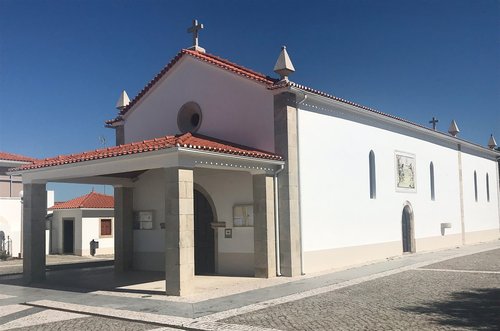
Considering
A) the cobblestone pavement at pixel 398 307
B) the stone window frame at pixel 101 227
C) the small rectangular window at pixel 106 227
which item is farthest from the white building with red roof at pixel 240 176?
the small rectangular window at pixel 106 227

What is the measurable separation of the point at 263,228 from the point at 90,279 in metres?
5.83

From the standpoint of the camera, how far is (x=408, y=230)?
21969 mm

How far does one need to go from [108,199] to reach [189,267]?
20.4 meters

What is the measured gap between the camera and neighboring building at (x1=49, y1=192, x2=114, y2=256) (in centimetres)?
2828

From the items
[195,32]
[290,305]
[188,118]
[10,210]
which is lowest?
[290,305]

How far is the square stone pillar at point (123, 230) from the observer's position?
1784 centimetres

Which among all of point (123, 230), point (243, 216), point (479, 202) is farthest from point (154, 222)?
point (479, 202)

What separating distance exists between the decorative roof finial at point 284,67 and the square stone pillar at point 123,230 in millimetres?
7059

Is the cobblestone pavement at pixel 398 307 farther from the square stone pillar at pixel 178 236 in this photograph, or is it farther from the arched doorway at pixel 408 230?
the arched doorway at pixel 408 230

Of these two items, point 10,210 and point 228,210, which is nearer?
point 228,210

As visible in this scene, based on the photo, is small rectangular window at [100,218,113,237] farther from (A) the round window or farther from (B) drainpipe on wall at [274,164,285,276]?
(B) drainpipe on wall at [274,164,285,276]

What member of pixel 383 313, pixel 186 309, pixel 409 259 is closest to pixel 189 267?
pixel 186 309

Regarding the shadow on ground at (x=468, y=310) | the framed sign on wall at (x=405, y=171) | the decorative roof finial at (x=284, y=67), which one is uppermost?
the decorative roof finial at (x=284, y=67)

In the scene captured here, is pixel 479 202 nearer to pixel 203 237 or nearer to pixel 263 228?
pixel 203 237
